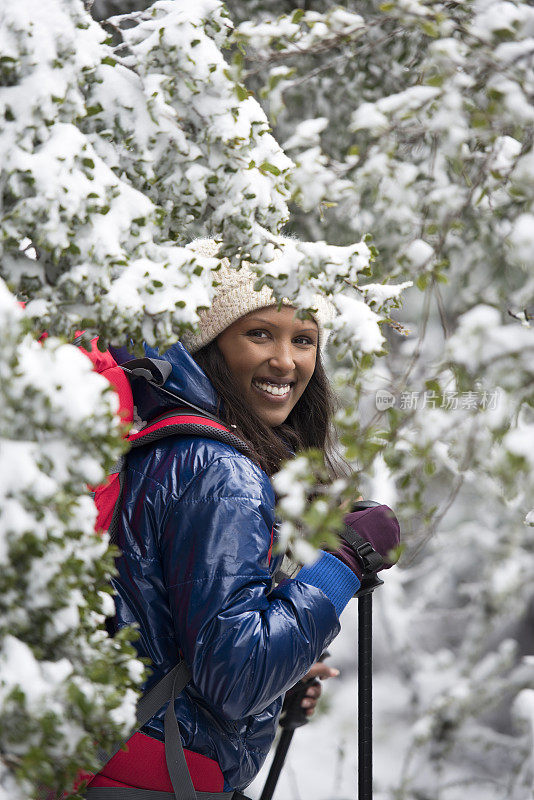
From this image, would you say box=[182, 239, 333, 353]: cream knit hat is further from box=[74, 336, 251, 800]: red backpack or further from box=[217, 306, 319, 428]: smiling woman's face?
box=[74, 336, 251, 800]: red backpack

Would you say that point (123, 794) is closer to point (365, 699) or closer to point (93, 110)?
point (365, 699)

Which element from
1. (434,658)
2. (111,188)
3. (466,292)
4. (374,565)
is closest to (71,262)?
(111,188)

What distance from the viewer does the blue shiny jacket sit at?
5.35 feet

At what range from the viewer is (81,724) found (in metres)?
1.15

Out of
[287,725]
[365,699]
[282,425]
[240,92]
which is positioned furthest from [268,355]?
[287,725]

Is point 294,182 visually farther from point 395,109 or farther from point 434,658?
point 434,658

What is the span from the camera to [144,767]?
1.74 meters

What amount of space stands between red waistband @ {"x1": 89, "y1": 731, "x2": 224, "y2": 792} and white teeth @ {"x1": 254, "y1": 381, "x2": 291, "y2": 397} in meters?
0.85

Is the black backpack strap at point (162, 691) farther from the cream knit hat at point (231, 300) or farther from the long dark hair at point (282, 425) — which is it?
the cream knit hat at point (231, 300)

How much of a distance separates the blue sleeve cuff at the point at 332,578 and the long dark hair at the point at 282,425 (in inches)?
9.6

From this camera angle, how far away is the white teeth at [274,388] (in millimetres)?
2096

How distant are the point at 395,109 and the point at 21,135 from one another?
0.58 meters

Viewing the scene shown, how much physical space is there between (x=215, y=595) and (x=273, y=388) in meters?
0.64

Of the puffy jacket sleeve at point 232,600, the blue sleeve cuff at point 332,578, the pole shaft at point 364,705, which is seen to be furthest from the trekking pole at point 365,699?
the puffy jacket sleeve at point 232,600
